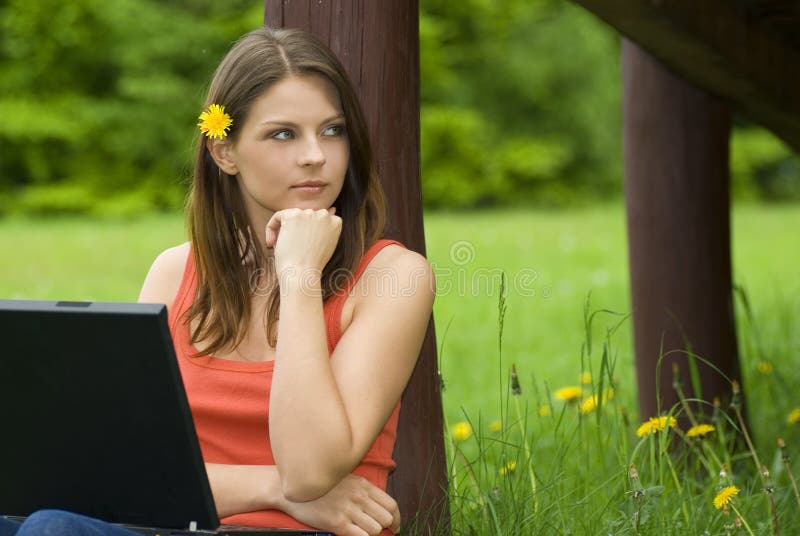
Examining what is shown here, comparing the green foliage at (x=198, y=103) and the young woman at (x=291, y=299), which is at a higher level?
the green foliage at (x=198, y=103)

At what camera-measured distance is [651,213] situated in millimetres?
4184

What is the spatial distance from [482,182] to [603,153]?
205 centimetres

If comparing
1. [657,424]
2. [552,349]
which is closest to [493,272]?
[552,349]

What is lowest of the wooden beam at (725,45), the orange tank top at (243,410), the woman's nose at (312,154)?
the orange tank top at (243,410)

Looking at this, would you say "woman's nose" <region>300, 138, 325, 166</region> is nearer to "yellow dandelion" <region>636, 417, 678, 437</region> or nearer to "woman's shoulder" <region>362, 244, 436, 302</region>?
"woman's shoulder" <region>362, 244, 436, 302</region>

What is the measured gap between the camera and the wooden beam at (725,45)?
10.0ft

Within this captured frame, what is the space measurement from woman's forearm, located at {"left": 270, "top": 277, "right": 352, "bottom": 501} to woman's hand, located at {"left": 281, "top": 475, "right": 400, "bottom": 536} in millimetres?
94

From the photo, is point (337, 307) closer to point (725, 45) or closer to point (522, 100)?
point (725, 45)

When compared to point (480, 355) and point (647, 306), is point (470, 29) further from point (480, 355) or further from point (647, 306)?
point (647, 306)

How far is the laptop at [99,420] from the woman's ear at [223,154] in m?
0.73

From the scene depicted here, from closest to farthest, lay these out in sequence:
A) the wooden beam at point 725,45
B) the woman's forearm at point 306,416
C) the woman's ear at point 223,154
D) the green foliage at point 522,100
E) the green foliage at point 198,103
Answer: the woman's forearm at point 306,416 < the woman's ear at point 223,154 < the wooden beam at point 725,45 < the green foliage at point 198,103 < the green foliage at point 522,100

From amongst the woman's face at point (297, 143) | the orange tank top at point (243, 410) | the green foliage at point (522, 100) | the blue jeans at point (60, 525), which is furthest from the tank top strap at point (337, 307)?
the green foliage at point (522, 100)

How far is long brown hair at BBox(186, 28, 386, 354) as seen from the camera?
84.6 inches

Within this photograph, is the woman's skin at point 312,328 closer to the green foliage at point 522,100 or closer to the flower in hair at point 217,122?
the flower in hair at point 217,122
